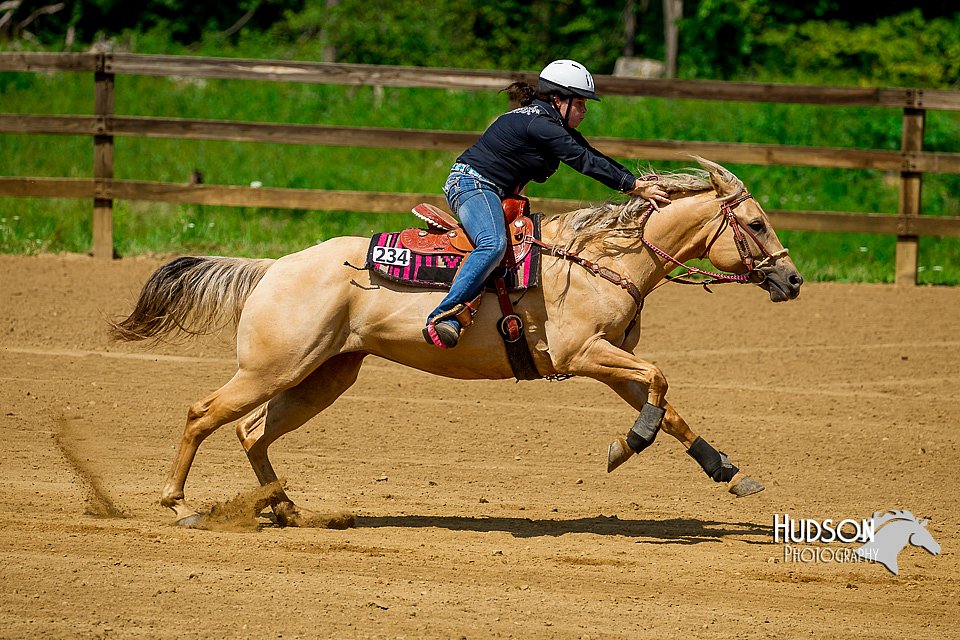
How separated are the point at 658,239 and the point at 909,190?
24.0ft

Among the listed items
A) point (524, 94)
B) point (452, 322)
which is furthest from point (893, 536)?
point (524, 94)

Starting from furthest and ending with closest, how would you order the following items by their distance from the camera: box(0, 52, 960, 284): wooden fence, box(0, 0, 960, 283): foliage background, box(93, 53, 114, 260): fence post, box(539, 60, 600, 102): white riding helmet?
1. box(0, 0, 960, 283): foliage background
2. box(93, 53, 114, 260): fence post
3. box(0, 52, 960, 284): wooden fence
4. box(539, 60, 600, 102): white riding helmet

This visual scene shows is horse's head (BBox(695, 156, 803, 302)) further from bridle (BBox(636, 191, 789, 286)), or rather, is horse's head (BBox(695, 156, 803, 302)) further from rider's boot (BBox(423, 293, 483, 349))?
rider's boot (BBox(423, 293, 483, 349))

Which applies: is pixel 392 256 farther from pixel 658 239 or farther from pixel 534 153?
pixel 658 239

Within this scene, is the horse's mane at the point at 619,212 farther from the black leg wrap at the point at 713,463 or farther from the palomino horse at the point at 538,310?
the black leg wrap at the point at 713,463

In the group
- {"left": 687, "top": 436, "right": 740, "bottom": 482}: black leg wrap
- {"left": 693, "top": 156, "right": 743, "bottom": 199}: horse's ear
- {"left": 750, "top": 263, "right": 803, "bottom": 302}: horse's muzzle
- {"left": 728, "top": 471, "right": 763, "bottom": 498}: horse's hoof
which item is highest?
{"left": 693, "top": 156, "right": 743, "bottom": 199}: horse's ear

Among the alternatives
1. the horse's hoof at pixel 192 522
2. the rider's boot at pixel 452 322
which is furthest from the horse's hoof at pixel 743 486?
the horse's hoof at pixel 192 522

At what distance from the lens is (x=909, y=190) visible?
520 inches

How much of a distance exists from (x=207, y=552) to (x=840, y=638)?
3095 mm

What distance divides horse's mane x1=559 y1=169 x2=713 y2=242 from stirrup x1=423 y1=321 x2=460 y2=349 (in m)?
0.97

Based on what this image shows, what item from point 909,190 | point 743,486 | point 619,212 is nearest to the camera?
point 743,486

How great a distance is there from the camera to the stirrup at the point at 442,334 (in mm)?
6582

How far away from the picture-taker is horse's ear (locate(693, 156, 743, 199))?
693cm

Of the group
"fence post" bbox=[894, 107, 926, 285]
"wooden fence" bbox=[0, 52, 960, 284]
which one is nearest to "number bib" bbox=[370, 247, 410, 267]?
"wooden fence" bbox=[0, 52, 960, 284]
